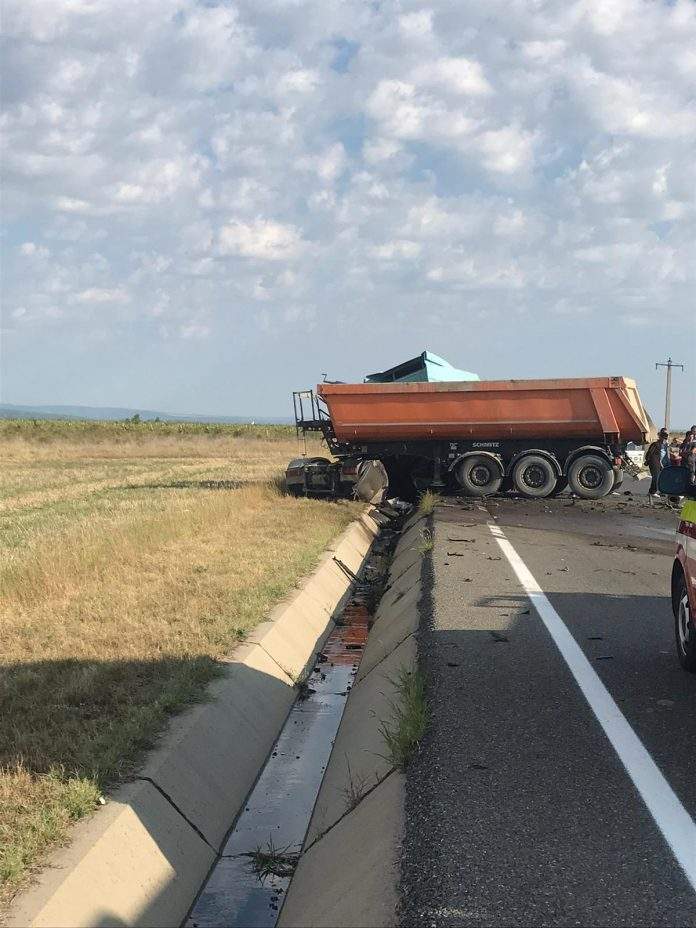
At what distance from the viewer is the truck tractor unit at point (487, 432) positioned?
2181cm

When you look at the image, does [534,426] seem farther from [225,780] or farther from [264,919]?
[264,919]

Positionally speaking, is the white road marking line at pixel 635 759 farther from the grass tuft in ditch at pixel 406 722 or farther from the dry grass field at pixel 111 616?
the dry grass field at pixel 111 616

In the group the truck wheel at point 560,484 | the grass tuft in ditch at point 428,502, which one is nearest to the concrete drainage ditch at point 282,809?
the grass tuft in ditch at point 428,502

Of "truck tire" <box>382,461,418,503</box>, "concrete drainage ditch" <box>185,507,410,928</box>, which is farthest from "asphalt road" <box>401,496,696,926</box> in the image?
"truck tire" <box>382,461,418,503</box>

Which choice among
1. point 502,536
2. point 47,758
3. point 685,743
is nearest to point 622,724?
point 685,743

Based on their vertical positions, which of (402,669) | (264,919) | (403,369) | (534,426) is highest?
(403,369)

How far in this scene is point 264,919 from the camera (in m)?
5.14

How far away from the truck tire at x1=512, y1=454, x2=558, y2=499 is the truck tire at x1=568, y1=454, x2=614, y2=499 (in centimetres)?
43

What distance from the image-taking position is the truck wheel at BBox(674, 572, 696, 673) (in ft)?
23.5

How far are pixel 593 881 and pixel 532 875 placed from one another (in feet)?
0.79

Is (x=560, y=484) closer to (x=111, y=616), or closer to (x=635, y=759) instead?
(x=111, y=616)

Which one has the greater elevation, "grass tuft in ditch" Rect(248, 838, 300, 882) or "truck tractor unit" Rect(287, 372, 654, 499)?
"truck tractor unit" Rect(287, 372, 654, 499)

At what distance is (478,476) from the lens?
74.3 ft

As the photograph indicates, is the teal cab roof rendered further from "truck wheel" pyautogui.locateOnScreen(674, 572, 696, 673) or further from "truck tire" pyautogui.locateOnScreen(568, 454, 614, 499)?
"truck wheel" pyautogui.locateOnScreen(674, 572, 696, 673)
